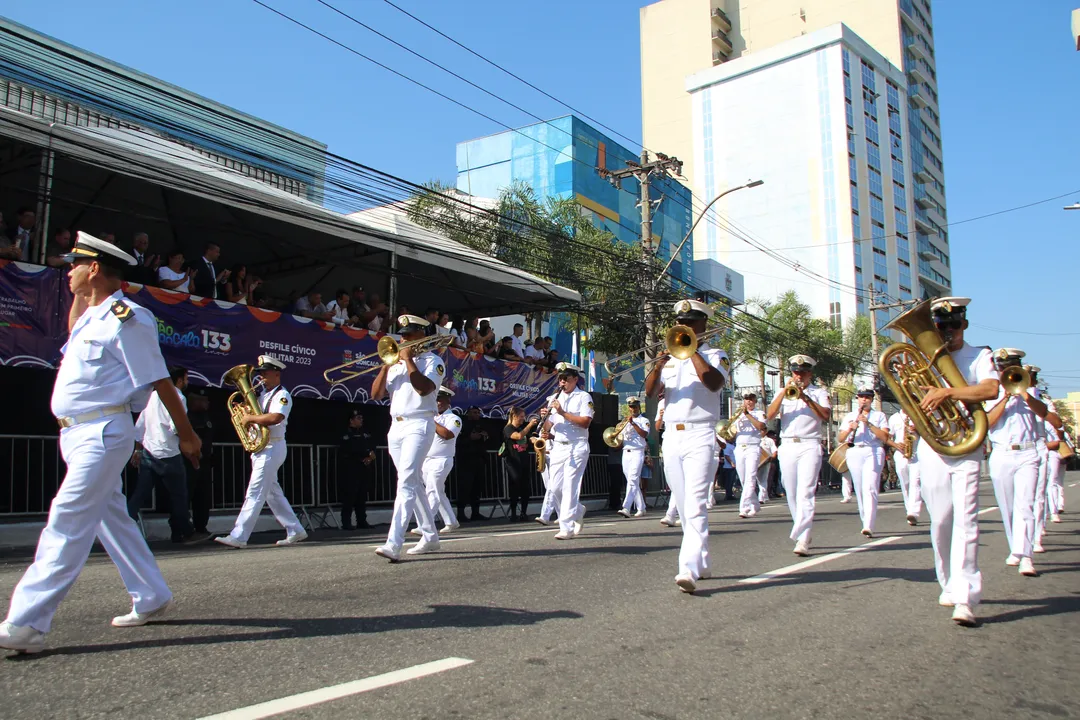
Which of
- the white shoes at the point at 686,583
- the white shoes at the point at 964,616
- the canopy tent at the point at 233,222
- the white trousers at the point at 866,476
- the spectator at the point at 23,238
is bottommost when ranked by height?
the white shoes at the point at 964,616

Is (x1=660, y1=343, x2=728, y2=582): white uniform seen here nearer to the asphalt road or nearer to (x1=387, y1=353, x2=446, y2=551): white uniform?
the asphalt road

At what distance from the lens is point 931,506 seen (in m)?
5.57

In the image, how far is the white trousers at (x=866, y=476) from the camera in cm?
1113

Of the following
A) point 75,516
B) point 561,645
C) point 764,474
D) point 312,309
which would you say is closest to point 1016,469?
point 561,645

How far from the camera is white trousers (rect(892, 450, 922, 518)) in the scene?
13.1 meters

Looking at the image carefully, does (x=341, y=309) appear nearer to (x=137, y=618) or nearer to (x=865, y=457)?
(x=865, y=457)

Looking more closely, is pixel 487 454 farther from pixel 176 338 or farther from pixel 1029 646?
pixel 1029 646

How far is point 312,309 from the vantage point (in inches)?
684

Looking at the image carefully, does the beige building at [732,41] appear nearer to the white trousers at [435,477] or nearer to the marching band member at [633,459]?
the marching band member at [633,459]

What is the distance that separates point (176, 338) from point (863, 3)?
9044 centimetres

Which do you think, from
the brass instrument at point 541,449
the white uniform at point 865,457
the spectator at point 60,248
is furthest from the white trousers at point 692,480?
the spectator at point 60,248

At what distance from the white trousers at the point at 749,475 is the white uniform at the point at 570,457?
492 cm

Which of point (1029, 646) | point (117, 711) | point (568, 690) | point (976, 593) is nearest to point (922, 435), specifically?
point (976, 593)

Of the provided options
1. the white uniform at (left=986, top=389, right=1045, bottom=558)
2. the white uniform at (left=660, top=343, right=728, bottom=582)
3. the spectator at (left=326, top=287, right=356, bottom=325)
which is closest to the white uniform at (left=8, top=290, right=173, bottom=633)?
the white uniform at (left=660, top=343, right=728, bottom=582)
